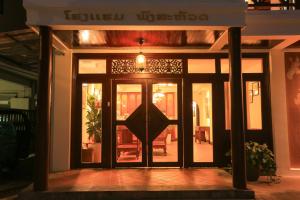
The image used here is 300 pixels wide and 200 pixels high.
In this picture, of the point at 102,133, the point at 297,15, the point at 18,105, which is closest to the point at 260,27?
the point at 297,15

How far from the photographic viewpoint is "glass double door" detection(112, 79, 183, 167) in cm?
807

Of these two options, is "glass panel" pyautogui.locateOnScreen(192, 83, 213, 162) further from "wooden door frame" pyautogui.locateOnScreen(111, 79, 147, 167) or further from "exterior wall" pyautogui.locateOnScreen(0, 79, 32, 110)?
"exterior wall" pyautogui.locateOnScreen(0, 79, 32, 110)

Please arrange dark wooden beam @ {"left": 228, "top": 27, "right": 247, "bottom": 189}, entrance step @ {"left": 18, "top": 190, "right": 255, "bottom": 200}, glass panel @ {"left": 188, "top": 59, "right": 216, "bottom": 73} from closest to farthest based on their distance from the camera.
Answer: entrance step @ {"left": 18, "top": 190, "right": 255, "bottom": 200} → dark wooden beam @ {"left": 228, "top": 27, "right": 247, "bottom": 189} → glass panel @ {"left": 188, "top": 59, "right": 216, "bottom": 73}

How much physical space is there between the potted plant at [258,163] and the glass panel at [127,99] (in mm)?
3182

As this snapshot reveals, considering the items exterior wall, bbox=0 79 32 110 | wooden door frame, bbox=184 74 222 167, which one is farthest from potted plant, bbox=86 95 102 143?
exterior wall, bbox=0 79 32 110

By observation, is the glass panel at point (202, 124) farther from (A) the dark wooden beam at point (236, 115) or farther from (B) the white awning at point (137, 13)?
(B) the white awning at point (137, 13)

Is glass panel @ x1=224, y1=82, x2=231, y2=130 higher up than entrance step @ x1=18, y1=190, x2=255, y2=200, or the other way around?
glass panel @ x1=224, y1=82, x2=231, y2=130

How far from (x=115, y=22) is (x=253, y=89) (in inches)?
177

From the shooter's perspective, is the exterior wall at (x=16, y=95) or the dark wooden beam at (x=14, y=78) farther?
the exterior wall at (x=16, y=95)

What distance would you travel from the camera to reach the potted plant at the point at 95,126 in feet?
26.5

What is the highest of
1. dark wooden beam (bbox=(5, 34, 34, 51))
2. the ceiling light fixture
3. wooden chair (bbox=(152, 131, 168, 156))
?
dark wooden beam (bbox=(5, 34, 34, 51))

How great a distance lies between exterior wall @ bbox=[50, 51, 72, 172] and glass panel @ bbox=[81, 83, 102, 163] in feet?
1.41

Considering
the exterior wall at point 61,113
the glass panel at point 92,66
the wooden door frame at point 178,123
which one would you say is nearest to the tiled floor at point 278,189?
the wooden door frame at point 178,123

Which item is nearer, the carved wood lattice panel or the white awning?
the white awning
